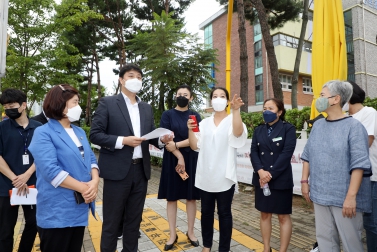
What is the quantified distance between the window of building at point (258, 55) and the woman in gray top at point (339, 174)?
72.4 feet

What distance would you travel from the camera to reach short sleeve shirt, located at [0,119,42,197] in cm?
281

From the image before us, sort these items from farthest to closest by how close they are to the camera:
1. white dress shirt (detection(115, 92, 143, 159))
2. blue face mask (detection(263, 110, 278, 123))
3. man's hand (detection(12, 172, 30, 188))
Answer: blue face mask (detection(263, 110, 278, 123))
white dress shirt (detection(115, 92, 143, 159))
man's hand (detection(12, 172, 30, 188))

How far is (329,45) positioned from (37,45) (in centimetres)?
1132

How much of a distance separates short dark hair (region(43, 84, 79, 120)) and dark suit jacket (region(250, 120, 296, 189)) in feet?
6.88

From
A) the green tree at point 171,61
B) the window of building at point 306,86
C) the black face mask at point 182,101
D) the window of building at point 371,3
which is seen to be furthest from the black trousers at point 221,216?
the window of building at point 371,3

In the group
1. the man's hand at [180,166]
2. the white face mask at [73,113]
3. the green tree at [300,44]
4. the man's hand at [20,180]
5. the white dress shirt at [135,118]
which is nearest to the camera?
the white face mask at [73,113]

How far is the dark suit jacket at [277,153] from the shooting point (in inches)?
117

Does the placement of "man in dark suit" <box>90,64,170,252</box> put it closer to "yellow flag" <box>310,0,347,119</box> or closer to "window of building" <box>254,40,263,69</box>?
"yellow flag" <box>310,0,347,119</box>

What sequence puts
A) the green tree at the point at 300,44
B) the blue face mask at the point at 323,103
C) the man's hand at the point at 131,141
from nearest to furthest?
the blue face mask at the point at 323,103
the man's hand at the point at 131,141
the green tree at the point at 300,44

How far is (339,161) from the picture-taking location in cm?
234

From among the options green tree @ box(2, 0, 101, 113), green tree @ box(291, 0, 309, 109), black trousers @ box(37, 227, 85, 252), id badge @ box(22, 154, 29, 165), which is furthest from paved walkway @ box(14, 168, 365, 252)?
green tree @ box(291, 0, 309, 109)

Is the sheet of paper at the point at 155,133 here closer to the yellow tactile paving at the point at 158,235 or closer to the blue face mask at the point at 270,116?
the blue face mask at the point at 270,116

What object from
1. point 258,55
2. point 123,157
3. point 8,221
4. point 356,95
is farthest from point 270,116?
point 258,55

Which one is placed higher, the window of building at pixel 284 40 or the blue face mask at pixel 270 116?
the window of building at pixel 284 40
